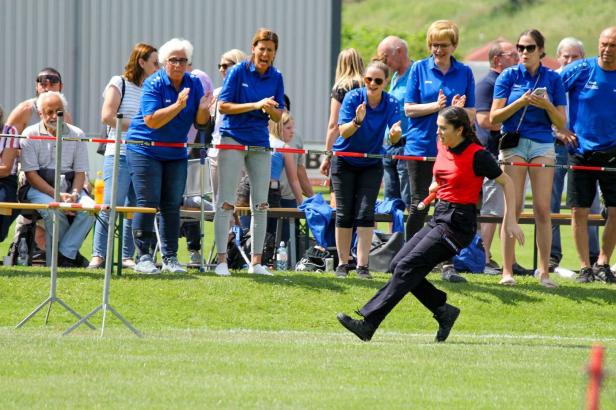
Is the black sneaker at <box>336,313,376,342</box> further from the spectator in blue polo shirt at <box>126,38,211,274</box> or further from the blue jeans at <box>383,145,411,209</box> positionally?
the blue jeans at <box>383,145,411,209</box>

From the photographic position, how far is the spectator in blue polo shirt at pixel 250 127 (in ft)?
41.0

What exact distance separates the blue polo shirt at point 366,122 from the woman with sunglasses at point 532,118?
0.97 meters

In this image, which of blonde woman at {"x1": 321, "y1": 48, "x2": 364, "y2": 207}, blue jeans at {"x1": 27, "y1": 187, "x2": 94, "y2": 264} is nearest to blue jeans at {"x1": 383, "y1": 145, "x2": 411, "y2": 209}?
blonde woman at {"x1": 321, "y1": 48, "x2": 364, "y2": 207}

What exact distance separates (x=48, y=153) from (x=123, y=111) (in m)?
1.21

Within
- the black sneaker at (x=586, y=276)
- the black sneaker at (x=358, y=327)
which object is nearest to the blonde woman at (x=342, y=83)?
the black sneaker at (x=586, y=276)

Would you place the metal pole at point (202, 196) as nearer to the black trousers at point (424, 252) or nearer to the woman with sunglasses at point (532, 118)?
the woman with sunglasses at point (532, 118)

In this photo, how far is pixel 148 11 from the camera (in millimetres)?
29328

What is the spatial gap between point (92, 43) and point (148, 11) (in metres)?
1.42

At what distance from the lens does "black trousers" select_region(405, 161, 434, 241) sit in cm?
1303

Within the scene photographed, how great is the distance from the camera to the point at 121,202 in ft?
43.4

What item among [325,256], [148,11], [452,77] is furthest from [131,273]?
[148,11]

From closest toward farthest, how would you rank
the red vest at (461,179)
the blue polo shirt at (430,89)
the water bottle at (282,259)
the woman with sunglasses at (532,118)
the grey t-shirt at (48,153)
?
1. the red vest at (461,179)
2. the woman with sunglasses at (532,118)
3. the blue polo shirt at (430,89)
4. the grey t-shirt at (48,153)
5. the water bottle at (282,259)

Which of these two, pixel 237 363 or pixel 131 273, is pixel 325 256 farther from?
pixel 237 363

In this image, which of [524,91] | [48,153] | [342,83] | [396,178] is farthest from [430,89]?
[48,153]
